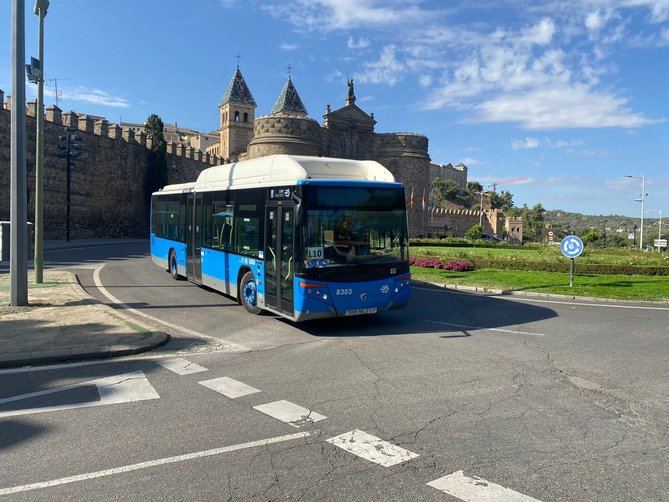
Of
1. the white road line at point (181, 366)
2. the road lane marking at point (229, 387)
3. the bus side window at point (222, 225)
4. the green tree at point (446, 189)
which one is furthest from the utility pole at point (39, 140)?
the green tree at point (446, 189)

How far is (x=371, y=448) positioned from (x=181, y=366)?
3.53 meters

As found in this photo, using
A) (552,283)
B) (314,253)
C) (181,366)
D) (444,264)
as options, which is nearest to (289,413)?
(181,366)

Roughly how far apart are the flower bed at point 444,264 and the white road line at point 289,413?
16.1 meters

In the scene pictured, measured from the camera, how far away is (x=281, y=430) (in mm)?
4844

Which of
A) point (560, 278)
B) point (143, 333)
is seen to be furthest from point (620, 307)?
point (143, 333)

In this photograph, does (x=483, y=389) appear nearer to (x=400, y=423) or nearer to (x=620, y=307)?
(x=400, y=423)

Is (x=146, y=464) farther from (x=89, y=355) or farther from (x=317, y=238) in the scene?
(x=317, y=238)

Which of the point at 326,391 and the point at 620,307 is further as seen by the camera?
the point at 620,307

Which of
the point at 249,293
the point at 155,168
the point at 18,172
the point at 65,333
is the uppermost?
the point at 155,168

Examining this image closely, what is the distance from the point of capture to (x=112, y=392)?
5914 millimetres

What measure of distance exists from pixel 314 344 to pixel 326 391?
2.60 metres

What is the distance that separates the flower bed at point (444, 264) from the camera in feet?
68.1

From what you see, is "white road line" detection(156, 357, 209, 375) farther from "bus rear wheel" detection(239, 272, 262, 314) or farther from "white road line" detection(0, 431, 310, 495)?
"bus rear wheel" detection(239, 272, 262, 314)

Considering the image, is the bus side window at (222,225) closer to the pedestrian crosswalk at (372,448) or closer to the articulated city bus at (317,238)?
the articulated city bus at (317,238)
